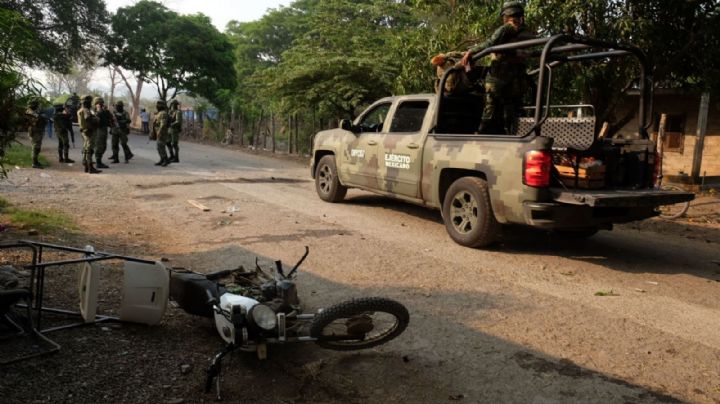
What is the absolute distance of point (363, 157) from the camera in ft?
26.4

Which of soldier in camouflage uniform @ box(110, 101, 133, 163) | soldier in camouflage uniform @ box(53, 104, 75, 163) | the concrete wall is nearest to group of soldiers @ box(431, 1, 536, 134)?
soldier in camouflage uniform @ box(110, 101, 133, 163)

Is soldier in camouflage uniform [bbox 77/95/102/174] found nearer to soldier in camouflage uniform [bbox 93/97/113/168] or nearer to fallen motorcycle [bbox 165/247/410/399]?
soldier in camouflage uniform [bbox 93/97/113/168]

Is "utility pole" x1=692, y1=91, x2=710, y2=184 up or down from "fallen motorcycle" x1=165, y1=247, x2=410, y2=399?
up

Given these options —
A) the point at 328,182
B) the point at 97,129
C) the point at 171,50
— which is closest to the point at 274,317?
→ the point at 328,182

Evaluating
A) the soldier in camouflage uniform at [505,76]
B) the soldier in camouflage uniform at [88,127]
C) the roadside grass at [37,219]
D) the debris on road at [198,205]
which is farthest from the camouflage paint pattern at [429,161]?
the soldier in camouflage uniform at [88,127]

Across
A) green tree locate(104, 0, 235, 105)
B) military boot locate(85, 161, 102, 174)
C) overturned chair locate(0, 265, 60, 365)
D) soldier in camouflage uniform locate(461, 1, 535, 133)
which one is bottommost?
overturned chair locate(0, 265, 60, 365)

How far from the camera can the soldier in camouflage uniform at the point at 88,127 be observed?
12.0 metres

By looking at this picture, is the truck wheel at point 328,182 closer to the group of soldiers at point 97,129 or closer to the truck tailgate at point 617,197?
the truck tailgate at point 617,197

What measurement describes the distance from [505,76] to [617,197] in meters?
2.10

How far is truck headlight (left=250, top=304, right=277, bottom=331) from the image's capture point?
290cm

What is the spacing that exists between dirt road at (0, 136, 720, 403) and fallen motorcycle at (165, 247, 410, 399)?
18 cm

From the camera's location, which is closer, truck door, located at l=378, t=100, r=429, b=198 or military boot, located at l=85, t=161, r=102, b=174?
truck door, located at l=378, t=100, r=429, b=198

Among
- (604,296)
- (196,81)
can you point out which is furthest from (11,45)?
(196,81)

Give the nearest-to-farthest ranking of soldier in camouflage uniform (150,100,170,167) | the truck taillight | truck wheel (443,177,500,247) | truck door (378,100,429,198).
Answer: the truck taillight → truck wheel (443,177,500,247) → truck door (378,100,429,198) → soldier in camouflage uniform (150,100,170,167)
